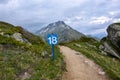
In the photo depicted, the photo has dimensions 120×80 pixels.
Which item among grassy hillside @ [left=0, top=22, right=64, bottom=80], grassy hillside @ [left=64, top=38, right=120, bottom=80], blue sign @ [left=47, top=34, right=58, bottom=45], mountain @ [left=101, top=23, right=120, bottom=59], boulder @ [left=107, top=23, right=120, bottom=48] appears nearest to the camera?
grassy hillside @ [left=0, top=22, right=64, bottom=80]

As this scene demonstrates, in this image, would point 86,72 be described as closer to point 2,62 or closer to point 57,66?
point 57,66

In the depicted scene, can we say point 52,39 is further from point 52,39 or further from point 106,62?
point 106,62

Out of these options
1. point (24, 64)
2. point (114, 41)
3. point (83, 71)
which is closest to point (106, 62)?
point (83, 71)

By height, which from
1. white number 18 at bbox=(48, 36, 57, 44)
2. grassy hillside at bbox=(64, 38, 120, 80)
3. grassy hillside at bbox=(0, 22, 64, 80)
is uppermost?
white number 18 at bbox=(48, 36, 57, 44)

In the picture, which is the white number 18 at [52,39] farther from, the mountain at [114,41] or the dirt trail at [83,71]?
the mountain at [114,41]

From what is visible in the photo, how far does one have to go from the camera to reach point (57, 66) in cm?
2286

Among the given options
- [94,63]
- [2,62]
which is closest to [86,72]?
[94,63]

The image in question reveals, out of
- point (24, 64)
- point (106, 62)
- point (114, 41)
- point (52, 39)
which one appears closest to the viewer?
point (24, 64)

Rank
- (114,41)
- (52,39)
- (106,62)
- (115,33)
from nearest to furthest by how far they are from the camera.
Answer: (52,39)
(106,62)
(115,33)
(114,41)

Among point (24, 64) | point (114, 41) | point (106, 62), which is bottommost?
point (106, 62)

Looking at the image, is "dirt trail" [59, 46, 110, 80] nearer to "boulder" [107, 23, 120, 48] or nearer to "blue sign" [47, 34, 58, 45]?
"blue sign" [47, 34, 58, 45]

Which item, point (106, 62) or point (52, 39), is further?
point (106, 62)

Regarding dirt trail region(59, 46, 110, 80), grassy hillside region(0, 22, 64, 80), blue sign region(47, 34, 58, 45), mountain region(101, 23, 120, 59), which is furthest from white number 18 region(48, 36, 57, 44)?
mountain region(101, 23, 120, 59)

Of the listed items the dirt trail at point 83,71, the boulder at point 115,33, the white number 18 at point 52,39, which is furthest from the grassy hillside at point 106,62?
the white number 18 at point 52,39
